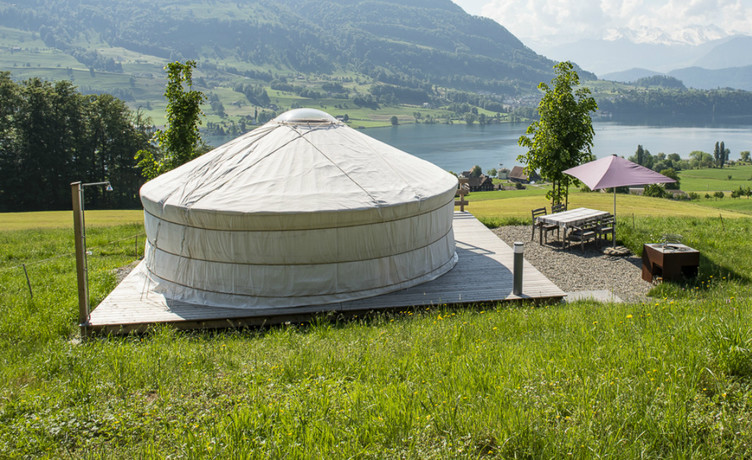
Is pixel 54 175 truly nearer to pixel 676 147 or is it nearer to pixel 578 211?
pixel 578 211

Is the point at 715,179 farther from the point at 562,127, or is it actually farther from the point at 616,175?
the point at 616,175

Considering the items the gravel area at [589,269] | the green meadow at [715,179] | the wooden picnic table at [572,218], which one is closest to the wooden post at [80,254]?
the gravel area at [589,269]

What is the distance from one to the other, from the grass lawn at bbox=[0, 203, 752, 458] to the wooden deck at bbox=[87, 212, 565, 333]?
927 millimetres

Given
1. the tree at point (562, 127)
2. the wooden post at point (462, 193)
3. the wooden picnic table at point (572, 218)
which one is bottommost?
the wooden picnic table at point (572, 218)

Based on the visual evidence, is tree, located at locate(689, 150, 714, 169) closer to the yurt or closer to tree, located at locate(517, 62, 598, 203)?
tree, located at locate(517, 62, 598, 203)

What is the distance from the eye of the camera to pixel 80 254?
569cm

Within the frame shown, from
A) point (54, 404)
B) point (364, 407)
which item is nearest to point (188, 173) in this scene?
point (54, 404)

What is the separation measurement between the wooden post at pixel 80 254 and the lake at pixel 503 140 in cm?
5908

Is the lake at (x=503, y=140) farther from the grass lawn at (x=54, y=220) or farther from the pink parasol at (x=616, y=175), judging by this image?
the pink parasol at (x=616, y=175)

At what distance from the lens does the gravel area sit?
26.6 ft

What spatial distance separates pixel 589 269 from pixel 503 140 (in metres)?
94.0

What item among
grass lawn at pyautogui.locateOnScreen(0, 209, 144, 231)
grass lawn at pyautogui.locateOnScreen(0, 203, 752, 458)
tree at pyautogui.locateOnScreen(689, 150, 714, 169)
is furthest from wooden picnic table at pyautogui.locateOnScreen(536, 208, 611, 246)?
tree at pyautogui.locateOnScreen(689, 150, 714, 169)

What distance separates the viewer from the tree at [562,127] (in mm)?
11281

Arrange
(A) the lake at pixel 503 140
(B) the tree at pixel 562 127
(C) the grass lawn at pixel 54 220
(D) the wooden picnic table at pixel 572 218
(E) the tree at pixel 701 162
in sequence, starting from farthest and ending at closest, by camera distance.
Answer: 1. (A) the lake at pixel 503 140
2. (E) the tree at pixel 701 162
3. (C) the grass lawn at pixel 54 220
4. (B) the tree at pixel 562 127
5. (D) the wooden picnic table at pixel 572 218
